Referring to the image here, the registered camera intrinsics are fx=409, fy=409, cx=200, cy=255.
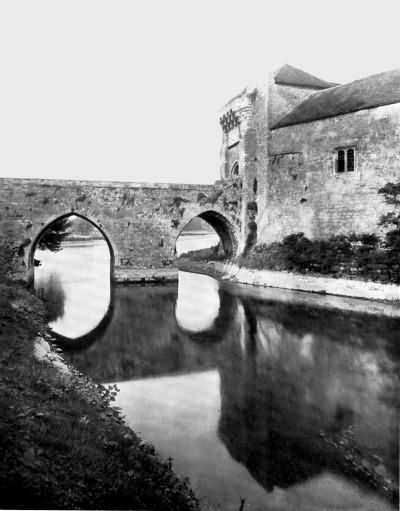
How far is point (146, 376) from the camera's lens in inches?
391

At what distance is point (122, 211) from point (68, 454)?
63.2ft

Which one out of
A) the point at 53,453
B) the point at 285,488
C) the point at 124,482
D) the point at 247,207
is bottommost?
the point at 285,488

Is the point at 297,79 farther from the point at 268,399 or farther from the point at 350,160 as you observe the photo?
the point at 268,399

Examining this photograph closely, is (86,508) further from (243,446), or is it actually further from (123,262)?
(123,262)

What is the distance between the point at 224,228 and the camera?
26.9 meters

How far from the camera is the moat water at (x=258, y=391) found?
18.4 ft

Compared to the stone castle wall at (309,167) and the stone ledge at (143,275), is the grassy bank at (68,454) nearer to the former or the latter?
the stone ledge at (143,275)

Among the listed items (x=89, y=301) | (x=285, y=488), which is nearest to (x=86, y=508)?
(x=285, y=488)

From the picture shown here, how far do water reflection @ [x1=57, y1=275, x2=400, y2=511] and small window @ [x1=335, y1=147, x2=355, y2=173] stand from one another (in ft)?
27.8

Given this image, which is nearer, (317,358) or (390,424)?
(390,424)

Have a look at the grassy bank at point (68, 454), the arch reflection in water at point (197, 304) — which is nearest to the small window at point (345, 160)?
the arch reflection in water at point (197, 304)

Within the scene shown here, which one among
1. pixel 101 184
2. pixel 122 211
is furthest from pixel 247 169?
pixel 101 184

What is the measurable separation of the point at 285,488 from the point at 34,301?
39.0 feet

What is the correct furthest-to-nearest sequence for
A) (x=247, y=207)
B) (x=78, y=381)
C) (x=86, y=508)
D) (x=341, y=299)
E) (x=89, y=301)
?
1. (x=247, y=207)
2. (x=89, y=301)
3. (x=341, y=299)
4. (x=78, y=381)
5. (x=86, y=508)
